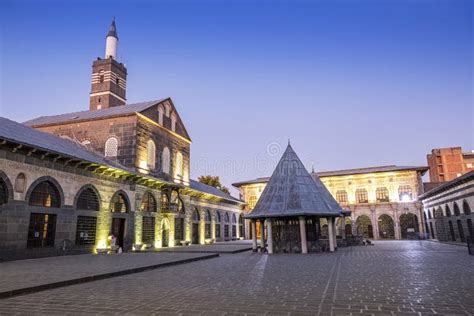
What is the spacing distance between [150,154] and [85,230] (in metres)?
9.24

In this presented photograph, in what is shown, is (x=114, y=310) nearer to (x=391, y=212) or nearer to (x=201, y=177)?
(x=391, y=212)

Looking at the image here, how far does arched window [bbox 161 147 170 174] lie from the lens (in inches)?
1138

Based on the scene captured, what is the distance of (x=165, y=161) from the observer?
29344mm

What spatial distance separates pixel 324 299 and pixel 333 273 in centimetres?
404

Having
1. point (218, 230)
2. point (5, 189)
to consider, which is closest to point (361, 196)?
point (218, 230)

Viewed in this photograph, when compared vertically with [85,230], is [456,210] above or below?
above

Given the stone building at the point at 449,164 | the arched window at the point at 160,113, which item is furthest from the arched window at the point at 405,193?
the arched window at the point at 160,113

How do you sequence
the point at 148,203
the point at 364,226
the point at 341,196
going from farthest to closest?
the point at 364,226 → the point at 341,196 → the point at 148,203

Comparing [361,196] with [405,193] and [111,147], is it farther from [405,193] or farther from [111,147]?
[111,147]

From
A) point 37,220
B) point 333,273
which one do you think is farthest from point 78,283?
point 37,220

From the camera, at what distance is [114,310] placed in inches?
233

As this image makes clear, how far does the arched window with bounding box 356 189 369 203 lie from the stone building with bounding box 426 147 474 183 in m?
24.8

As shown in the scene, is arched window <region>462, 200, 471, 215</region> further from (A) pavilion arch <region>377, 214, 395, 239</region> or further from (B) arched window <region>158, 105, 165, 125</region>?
(B) arched window <region>158, 105, 165, 125</region>

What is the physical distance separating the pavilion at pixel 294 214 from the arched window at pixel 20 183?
11.9 m
